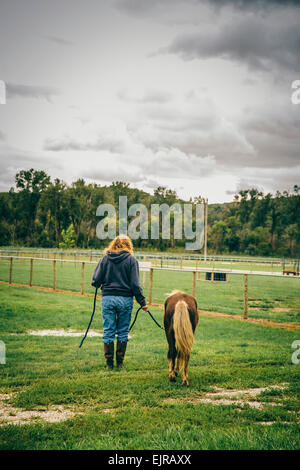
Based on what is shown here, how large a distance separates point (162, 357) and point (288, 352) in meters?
2.48

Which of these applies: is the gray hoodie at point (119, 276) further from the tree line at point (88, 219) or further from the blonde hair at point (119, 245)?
the tree line at point (88, 219)

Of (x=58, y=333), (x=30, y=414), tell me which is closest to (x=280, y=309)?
(x=58, y=333)

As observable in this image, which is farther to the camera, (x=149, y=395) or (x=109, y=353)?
(x=109, y=353)

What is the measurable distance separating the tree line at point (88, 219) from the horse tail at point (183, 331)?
3217 inches

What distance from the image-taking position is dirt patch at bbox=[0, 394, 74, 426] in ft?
12.6

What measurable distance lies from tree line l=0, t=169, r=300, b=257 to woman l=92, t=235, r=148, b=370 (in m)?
81.1

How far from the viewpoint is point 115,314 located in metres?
5.67

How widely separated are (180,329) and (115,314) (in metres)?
1.13

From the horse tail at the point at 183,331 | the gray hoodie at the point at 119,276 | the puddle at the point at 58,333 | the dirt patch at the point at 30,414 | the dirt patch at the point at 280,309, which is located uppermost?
the gray hoodie at the point at 119,276

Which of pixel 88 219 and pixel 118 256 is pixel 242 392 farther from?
pixel 88 219

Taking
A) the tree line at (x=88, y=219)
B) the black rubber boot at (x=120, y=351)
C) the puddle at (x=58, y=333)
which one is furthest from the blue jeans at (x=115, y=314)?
the tree line at (x=88, y=219)

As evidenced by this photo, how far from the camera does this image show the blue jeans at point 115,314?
219 inches

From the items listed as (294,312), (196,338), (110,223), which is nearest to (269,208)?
(110,223)

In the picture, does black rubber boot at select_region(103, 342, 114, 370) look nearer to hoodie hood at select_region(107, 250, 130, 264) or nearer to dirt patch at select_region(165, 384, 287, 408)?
hoodie hood at select_region(107, 250, 130, 264)
